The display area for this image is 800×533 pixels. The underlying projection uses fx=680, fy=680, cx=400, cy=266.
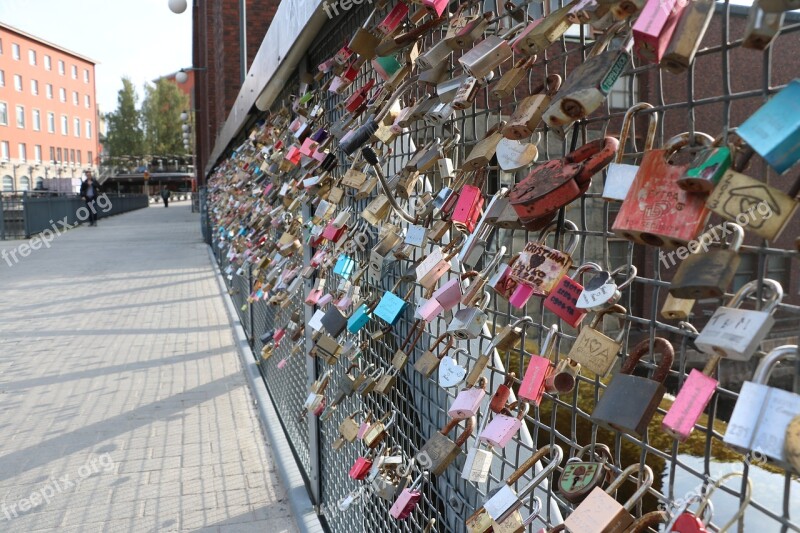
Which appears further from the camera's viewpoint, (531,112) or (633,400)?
(531,112)

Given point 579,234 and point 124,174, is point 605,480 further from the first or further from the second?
point 124,174

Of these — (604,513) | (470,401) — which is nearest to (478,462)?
(470,401)

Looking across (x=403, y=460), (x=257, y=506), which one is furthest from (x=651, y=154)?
(x=257, y=506)

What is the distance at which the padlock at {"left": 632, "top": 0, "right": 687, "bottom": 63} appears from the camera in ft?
2.29

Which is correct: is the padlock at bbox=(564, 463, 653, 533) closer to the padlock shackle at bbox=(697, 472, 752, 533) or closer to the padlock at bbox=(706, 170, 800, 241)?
the padlock shackle at bbox=(697, 472, 752, 533)

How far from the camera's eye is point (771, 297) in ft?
2.19

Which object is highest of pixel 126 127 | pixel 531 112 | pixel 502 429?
pixel 126 127

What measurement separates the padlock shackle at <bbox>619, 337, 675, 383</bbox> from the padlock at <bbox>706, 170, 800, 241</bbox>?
0.60 ft

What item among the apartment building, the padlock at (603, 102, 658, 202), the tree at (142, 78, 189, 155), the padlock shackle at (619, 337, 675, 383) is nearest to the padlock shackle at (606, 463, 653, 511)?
the padlock shackle at (619, 337, 675, 383)

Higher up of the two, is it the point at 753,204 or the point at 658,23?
the point at 658,23

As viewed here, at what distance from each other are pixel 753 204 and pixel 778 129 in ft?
0.25

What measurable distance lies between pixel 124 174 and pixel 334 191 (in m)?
74.7

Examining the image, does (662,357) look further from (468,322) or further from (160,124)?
(160,124)

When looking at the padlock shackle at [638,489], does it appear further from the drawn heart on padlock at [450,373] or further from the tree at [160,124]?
the tree at [160,124]
